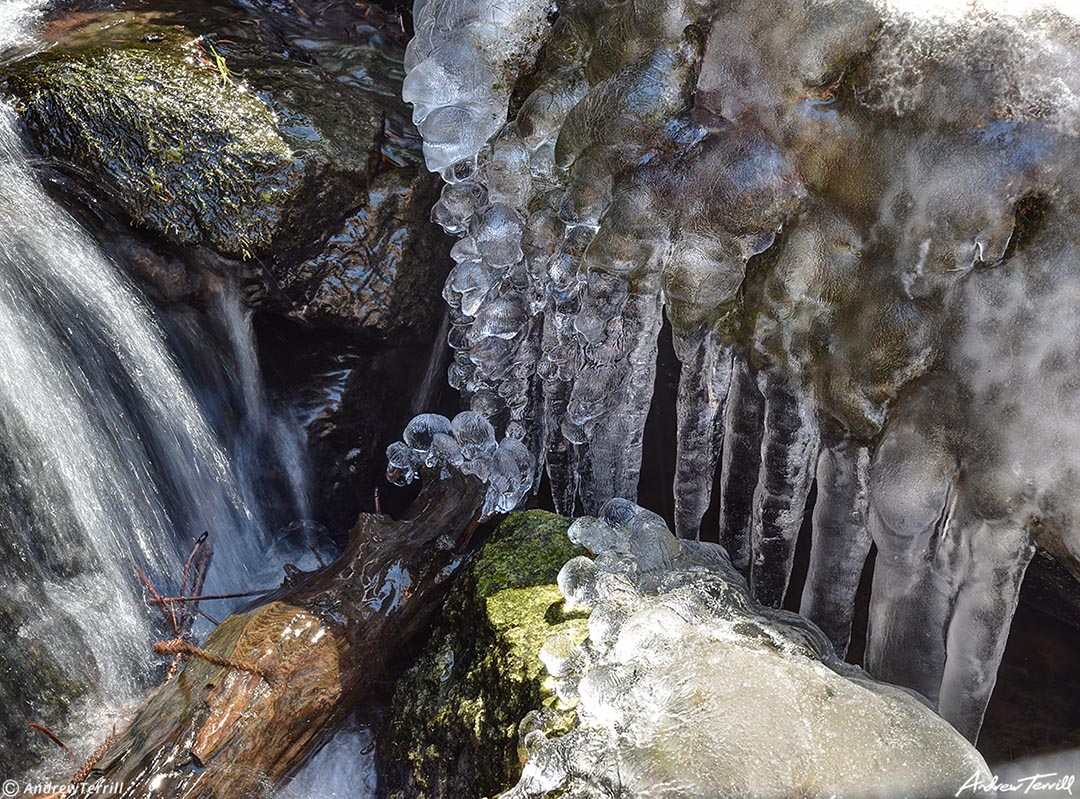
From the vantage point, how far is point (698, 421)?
3.23 meters

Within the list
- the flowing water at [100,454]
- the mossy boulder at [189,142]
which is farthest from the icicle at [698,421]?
the mossy boulder at [189,142]

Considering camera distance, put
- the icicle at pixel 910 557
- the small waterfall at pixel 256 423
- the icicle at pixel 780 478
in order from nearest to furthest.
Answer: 1. the icicle at pixel 910 557
2. the icicle at pixel 780 478
3. the small waterfall at pixel 256 423

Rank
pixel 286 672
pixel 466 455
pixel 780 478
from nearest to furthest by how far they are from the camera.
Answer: pixel 286 672
pixel 780 478
pixel 466 455

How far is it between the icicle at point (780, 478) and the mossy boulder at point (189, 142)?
1762mm

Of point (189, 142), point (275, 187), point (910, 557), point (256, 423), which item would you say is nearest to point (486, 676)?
point (910, 557)

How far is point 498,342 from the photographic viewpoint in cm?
368

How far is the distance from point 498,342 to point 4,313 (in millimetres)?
1686

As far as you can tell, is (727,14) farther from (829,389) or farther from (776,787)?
(776,787)

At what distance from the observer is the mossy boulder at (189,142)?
3.24 metres

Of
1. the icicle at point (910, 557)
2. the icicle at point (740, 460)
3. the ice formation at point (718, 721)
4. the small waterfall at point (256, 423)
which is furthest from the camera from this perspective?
the small waterfall at point (256, 423)

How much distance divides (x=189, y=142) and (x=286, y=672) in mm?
1842

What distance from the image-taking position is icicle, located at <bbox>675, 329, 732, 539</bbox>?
3.05 meters

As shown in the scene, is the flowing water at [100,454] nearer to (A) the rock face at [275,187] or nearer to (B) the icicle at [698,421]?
(A) the rock face at [275,187]

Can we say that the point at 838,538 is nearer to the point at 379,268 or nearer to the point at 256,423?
the point at 379,268
